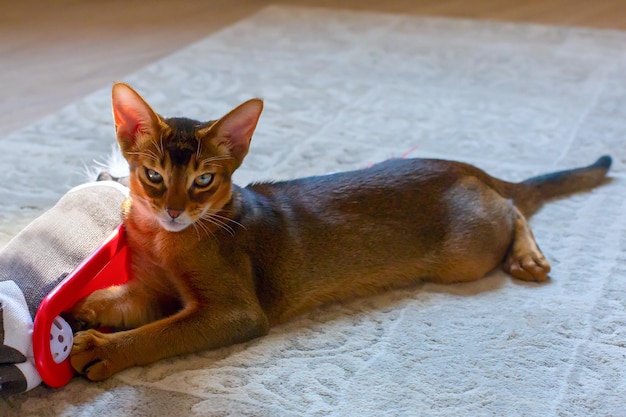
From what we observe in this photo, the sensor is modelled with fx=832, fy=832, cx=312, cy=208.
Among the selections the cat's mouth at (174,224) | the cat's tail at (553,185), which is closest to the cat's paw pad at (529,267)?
the cat's tail at (553,185)

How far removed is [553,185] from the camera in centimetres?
238

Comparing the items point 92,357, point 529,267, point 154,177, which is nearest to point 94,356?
point 92,357

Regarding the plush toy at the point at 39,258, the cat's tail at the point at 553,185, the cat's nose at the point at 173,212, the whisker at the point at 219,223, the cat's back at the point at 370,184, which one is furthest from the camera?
the cat's tail at the point at 553,185

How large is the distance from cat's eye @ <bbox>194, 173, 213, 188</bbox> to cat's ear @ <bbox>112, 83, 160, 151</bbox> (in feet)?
0.44

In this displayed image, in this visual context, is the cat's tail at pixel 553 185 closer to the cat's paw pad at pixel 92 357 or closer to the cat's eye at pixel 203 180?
the cat's eye at pixel 203 180

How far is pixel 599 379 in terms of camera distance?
1660 millimetres

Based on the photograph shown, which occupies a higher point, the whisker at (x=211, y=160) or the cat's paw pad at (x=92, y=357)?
the whisker at (x=211, y=160)

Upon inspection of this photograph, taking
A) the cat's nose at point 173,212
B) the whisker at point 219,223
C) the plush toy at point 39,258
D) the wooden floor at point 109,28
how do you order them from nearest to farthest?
1. the plush toy at point 39,258
2. the cat's nose at point 173,212
3. the whisker at point 219,223
4. the wooden floor at point 109,28

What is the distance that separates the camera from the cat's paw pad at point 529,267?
2.00 metres

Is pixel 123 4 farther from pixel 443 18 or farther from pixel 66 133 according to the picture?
pixel 66 133

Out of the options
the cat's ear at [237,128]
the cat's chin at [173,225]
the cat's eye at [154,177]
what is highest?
the cat's ear at [237,128]

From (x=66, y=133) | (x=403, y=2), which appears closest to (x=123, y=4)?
(x=403, y=2)

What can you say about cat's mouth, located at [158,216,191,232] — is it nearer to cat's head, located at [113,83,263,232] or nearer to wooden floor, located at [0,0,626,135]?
cat's head, located at [113,83,263,232]

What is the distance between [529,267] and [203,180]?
0.83m
